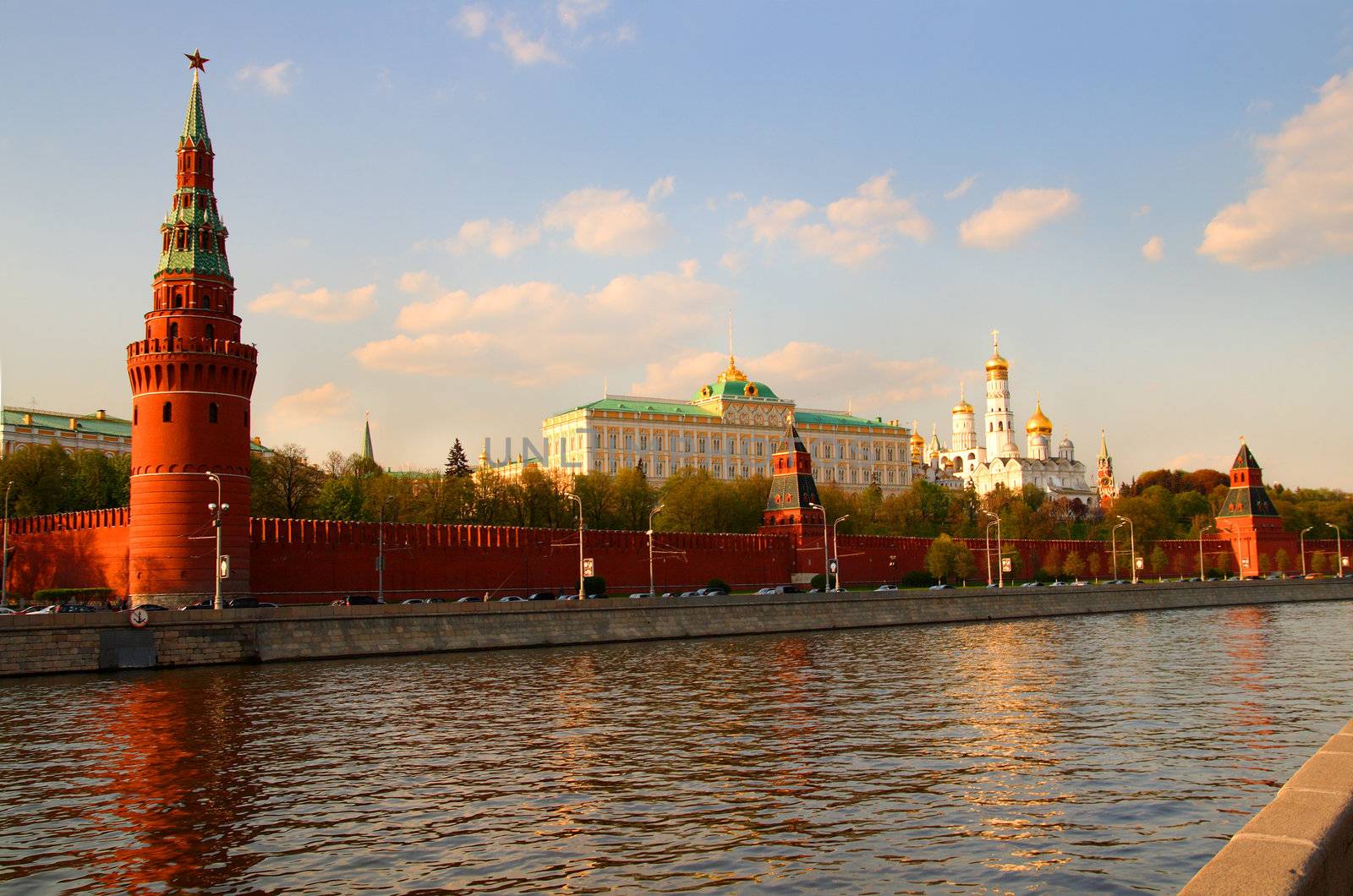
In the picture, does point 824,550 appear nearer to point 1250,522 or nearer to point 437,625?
point 437,625

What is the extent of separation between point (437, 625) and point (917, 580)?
3766cm

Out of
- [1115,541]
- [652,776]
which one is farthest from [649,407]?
[652,776]

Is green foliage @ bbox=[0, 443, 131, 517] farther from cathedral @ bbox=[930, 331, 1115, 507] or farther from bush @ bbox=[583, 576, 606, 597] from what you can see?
cathedral @ bbox=[930, 331, 1115, 507]

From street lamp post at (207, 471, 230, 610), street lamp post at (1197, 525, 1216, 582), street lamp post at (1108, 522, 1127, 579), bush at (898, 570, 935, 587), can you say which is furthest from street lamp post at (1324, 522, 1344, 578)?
street lamp post at (207, 471, 230, 610)

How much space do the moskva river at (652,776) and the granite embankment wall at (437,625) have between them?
1644 mm

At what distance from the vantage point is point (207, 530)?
41.9 meters

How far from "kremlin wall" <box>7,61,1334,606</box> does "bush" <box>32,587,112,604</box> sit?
414 mm

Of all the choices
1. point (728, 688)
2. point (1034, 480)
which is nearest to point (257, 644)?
point (728, 688)

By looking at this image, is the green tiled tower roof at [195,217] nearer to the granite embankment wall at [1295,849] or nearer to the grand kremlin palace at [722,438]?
the granite embankment wall at [1295,849]

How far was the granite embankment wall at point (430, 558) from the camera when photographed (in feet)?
149

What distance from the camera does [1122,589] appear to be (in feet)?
210

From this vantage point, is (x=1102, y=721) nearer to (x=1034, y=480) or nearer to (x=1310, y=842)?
(x=1310, y=842)

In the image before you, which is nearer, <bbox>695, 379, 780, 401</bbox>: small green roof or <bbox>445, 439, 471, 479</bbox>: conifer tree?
<bbox>445, 439, 471, 479</bbox>: conifer tree

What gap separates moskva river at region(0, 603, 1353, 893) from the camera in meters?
12.0
